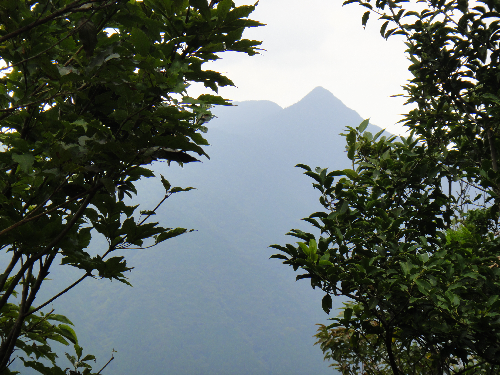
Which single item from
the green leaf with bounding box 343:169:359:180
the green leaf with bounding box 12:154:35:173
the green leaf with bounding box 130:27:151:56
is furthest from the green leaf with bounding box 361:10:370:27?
the green leaf with bounding box 12:154:35:173

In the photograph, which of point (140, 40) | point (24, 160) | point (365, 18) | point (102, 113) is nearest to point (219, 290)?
point (365, 18)

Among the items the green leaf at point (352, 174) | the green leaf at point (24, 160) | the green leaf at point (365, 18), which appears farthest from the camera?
the green leaf at point (365, 18)

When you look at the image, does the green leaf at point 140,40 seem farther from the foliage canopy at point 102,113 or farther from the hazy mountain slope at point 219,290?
the hazy mountain slope at point 219,290

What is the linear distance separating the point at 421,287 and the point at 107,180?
150cm

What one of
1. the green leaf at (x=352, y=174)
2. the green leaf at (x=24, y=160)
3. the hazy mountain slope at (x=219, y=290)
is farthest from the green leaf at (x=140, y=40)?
the hazy mountain slope at (x=219, y=290)

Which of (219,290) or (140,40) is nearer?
(140,40)

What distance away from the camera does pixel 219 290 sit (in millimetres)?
49250

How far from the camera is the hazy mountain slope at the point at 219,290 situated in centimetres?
4009

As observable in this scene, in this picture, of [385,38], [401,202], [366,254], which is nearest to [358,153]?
[401,202]

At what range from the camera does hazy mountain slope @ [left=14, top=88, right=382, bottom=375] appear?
132ft

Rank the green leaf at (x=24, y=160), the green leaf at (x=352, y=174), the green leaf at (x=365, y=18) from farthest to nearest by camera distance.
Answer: the green leaf at (x=365, y=18)
the green leaf at (x=352, y=174)
the green leaf at (x=24, y=160)

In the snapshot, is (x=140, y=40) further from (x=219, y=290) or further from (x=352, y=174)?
(x=219, y=290)

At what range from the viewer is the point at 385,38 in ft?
8.07

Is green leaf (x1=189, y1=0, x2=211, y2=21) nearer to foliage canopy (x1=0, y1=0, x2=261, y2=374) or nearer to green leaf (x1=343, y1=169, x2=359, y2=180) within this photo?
foliage canopy (x1=0, y1=0, x2=261, y2=374)
